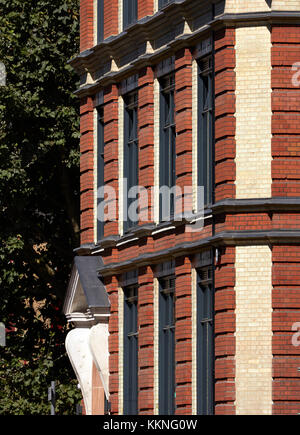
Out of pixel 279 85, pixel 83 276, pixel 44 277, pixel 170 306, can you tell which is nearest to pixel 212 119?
pixel 279 85

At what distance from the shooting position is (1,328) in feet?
125

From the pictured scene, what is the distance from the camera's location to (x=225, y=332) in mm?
37000

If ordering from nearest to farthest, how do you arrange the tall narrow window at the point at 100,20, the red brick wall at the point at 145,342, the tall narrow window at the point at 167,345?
the tall narrow window at the point at 167,345 < the red brick wall at the point at 145,342 < the tall narrow window at the point at 100,20

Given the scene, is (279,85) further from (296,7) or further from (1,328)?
(1,328)

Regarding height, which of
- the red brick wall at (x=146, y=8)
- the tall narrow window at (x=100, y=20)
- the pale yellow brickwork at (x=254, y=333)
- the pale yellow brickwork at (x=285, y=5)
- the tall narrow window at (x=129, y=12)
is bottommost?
the pale yellow brickwork at (x=254, y=333)

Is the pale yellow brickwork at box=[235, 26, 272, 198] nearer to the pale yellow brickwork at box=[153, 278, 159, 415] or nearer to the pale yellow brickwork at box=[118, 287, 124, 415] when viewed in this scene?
the pale yellow brickwork at box=[153, 278, 159, 415]

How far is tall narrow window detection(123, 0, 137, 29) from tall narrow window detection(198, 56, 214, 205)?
4.58 metres

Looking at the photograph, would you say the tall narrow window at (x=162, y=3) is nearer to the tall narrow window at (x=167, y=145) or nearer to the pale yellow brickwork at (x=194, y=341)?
the tall narrow window at (x=167, y=145)

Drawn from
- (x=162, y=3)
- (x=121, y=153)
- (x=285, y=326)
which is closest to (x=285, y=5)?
(x=162, y=3)

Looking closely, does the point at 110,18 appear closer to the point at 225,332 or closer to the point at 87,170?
the point at 87,170

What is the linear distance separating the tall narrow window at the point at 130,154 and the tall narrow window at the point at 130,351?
1634 mm

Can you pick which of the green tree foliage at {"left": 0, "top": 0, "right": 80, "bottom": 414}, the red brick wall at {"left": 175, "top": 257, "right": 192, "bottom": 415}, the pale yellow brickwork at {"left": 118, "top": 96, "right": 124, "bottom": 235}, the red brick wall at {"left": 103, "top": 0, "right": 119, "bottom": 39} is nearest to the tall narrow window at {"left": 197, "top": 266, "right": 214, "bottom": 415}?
the red brick wall at {"left": 175, "top": 257, "right": 192, "bottom": 415}

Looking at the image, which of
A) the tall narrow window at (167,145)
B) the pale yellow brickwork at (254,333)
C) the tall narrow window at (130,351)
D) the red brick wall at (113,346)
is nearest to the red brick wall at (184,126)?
the tall narrow window at (167,145)

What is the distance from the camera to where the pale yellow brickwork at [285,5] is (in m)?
37.2
